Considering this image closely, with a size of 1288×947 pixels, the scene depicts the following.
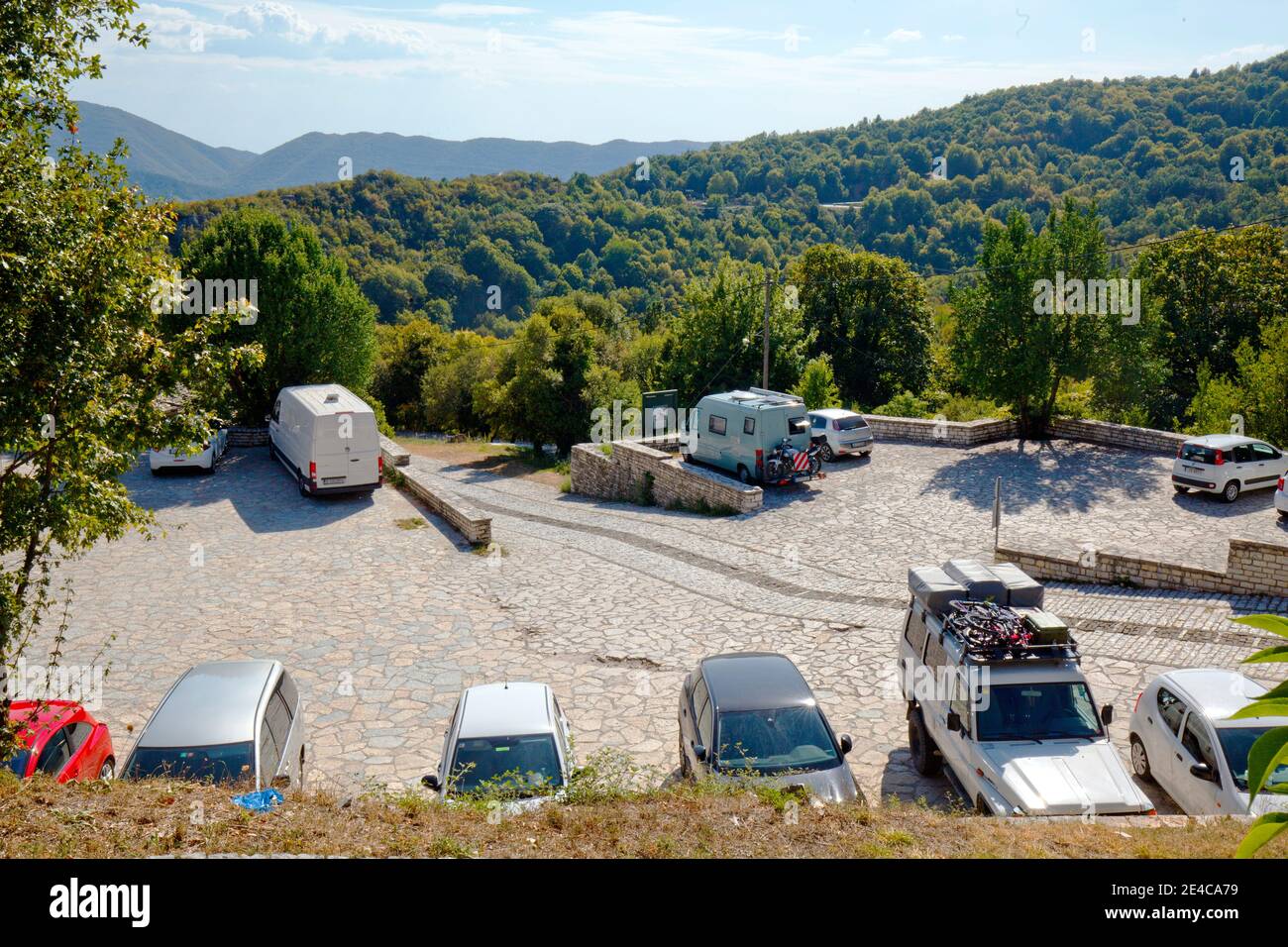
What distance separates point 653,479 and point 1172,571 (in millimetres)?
13546

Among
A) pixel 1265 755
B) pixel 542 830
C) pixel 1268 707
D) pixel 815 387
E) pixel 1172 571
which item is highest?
pixel 815 387

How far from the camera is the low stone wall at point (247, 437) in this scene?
3028cm

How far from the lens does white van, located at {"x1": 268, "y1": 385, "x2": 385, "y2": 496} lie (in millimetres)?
22734

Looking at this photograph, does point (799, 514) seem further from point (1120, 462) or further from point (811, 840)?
point (811, 840)

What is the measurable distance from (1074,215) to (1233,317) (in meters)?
15.6

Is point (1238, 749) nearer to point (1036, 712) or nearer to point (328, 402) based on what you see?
point (1036, 712)

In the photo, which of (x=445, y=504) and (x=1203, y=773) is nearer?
(x=1203, y=773)

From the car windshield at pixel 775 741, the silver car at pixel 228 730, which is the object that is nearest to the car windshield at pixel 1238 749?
the car windshield at pixel 775 741

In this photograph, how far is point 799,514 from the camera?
73.5 feet

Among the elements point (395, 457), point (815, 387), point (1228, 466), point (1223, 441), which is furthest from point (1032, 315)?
point (395, 457)

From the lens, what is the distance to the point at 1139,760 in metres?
10.6

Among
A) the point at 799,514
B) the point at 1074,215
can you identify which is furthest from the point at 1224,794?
the point at 1074,215

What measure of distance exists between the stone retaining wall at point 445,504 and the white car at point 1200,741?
41.7 feet
